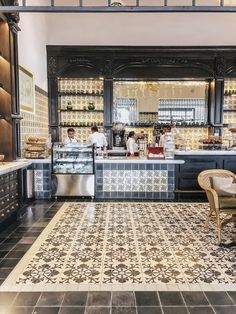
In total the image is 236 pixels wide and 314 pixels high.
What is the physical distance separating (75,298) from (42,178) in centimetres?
443

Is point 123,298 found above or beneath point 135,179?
beneath

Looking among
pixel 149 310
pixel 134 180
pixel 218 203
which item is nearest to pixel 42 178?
pixel 134 180

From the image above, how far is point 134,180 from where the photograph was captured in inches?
273

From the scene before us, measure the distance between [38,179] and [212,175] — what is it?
393 cm

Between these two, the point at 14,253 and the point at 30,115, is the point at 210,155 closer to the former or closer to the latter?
the point at 30,115

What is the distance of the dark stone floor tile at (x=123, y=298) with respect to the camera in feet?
8.93

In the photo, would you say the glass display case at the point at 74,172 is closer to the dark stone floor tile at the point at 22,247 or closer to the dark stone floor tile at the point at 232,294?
the dark stone floor tile at the point at 22,247

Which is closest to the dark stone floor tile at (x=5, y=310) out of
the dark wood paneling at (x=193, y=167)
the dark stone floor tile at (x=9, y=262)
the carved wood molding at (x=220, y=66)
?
the dark stone floor tile at (x=9, y=262)

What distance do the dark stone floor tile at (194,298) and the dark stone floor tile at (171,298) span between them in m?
0.05

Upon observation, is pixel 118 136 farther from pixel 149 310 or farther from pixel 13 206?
pixel 149 310

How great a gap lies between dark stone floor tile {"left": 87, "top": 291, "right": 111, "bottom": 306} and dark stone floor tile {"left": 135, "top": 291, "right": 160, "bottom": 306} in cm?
27

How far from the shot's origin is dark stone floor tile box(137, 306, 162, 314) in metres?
2.59

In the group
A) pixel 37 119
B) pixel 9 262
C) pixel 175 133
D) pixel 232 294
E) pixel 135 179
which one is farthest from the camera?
pixel 175 133

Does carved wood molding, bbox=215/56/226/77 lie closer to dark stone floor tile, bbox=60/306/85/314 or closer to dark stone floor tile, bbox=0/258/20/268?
dark stone floor tile, bbox=0/258/20/268
